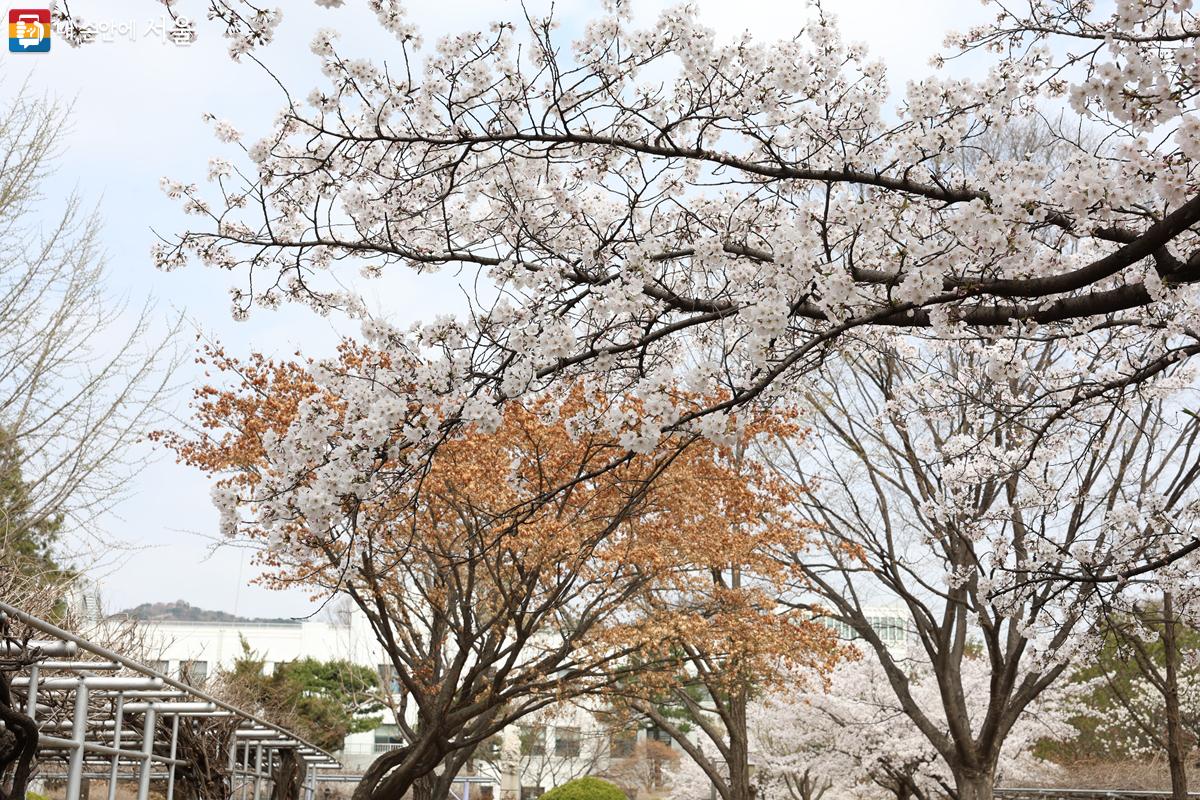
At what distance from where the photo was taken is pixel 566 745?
1272 inches

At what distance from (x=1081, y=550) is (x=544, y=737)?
2563 cm

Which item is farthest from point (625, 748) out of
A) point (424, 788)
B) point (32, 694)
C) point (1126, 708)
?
point (32, 694)

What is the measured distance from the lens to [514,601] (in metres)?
10.5

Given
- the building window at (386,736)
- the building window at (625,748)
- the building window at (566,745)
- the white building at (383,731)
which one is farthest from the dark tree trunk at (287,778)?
the building window at (386,736)

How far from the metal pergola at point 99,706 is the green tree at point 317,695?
596 cm

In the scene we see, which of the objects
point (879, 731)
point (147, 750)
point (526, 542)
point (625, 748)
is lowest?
point (625, 748)

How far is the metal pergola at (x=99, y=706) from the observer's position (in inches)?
180

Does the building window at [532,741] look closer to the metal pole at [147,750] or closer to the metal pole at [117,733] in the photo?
the metal pole at [147,750]

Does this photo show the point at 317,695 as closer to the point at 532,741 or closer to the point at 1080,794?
the point at 532,741

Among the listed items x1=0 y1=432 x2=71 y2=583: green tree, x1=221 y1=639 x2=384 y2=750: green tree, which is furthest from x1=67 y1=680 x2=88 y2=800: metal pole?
x1=221 y1=639 x2=384 y2=750: green tree

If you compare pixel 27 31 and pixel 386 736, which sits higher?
pixel 27 31

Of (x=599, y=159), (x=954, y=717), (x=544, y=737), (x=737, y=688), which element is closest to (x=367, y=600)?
(x=737, y=688)

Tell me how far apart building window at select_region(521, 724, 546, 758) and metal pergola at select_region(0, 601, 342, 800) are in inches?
573

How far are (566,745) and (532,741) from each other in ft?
12.9
